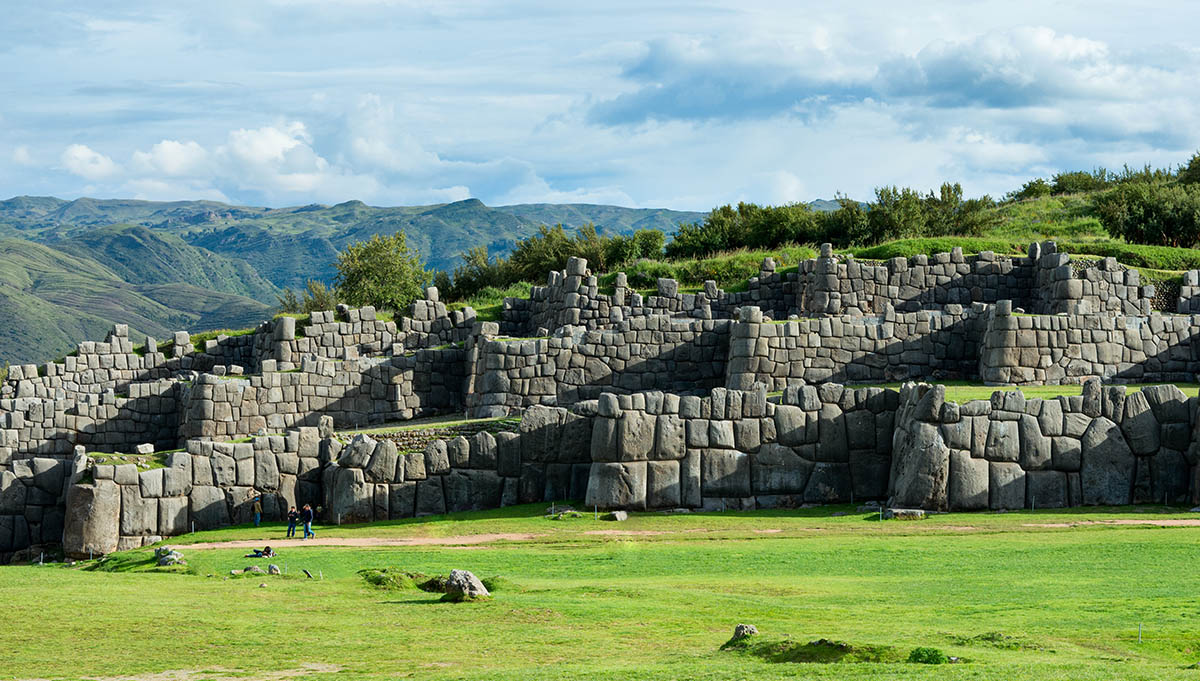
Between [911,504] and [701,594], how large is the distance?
10071 millimetres

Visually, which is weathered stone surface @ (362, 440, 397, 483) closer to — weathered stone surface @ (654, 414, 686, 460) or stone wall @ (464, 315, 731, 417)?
weathered stone surface @ (654, 414, 686, 460)

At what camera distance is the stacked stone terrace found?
92.1 ft

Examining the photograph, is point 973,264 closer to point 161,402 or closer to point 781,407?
point 781,407

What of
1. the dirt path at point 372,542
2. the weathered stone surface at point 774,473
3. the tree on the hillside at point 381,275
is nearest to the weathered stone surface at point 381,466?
the dirt path at point 372,542

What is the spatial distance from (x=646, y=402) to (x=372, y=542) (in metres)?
6.51

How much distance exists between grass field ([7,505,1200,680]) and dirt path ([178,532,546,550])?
0.29m

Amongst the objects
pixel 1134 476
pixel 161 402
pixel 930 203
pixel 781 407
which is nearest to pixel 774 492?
pixel 781 407

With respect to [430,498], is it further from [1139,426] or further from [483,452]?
[1139,426]

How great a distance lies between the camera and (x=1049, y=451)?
27.9 metres

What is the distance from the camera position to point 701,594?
731 inches

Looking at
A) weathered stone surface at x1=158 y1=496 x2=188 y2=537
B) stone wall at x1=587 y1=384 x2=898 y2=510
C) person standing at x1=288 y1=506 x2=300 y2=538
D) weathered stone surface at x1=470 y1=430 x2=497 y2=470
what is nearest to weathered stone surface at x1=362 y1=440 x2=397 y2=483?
weathered stone surface at x1=470 y1=430 x2=497 y2=470

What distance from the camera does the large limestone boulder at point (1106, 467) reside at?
91.2 feet

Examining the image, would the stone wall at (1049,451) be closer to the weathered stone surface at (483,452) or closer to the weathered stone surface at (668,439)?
the weathered stone surface at (668,439)

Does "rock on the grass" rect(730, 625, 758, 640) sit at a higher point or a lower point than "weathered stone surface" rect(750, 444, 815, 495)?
lower
